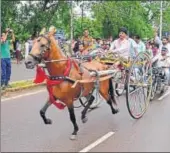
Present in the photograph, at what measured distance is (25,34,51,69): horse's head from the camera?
691 cm

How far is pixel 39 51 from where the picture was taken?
7035 millimetres

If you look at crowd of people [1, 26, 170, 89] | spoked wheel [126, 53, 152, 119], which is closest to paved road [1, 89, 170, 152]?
spoked wheel [126, 53, 152, 119]

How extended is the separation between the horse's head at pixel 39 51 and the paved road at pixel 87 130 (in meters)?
1.28

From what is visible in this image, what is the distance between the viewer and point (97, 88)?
8539 mm

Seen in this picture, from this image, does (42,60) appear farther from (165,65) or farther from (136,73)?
(165,65)

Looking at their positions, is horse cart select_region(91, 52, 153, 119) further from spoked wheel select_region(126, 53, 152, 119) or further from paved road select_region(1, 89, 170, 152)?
paved road select_region(1, 89, 170, 152)

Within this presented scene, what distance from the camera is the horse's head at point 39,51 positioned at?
6.91 metres

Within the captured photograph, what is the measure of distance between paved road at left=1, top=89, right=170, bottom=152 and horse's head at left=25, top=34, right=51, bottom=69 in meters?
1.28

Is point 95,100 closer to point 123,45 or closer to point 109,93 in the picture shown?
point 109,93

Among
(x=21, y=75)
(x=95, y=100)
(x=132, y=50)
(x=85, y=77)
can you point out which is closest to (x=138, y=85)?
(x=132, y=50)

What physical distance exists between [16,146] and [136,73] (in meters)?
3.50

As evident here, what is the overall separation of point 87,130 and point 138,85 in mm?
1920

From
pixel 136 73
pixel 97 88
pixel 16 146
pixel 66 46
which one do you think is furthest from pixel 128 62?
pixel 16 146

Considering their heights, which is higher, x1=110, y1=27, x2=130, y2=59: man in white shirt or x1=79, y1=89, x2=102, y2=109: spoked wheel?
x1=110, y1=27, x2=130, y2=59: man in white shirt
